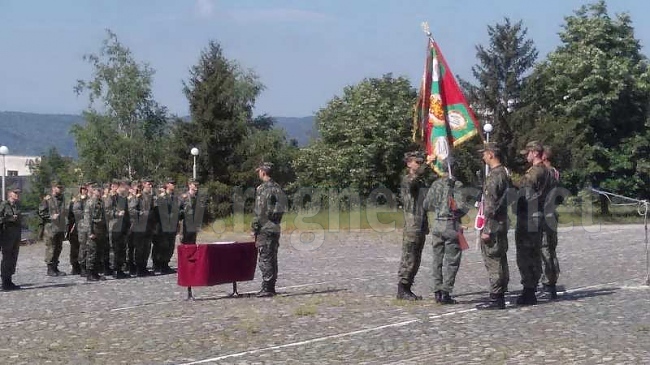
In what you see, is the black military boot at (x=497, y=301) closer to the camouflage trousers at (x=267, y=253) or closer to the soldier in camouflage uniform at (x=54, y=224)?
the camouflage trousers at (x=267, y=253)

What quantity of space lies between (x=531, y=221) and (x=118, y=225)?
9.18 meters

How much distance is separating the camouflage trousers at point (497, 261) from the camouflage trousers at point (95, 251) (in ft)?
29.1

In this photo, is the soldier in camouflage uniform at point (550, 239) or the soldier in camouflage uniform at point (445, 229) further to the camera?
the soldier in camouflage uniform at point (550, 239)

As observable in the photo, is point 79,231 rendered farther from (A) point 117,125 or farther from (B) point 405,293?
(A) point 117,125

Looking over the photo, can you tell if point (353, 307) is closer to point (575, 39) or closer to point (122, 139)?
point (575, 39)

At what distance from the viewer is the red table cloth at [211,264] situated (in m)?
14.9

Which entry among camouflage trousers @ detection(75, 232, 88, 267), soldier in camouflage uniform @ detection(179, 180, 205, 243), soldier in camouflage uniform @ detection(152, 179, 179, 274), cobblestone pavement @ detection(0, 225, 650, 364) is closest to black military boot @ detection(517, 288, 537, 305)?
cobblestone pavement @ detection(0, 225, 650, 364)

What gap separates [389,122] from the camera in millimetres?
69625

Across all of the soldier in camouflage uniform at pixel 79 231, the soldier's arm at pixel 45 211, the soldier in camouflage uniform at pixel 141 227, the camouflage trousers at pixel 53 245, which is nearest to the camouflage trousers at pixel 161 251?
the soldier in camouflage uniform at pixel 141 227

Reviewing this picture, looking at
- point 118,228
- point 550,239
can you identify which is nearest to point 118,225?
point 118,228

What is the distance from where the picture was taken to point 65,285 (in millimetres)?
18234

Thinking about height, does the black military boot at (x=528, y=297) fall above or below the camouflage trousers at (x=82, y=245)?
below

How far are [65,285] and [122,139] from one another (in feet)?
162

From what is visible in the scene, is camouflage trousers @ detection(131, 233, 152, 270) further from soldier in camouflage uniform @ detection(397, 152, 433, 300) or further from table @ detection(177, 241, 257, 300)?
soldier in camouflage uniform @ detection(397, 152, 433, 300)
